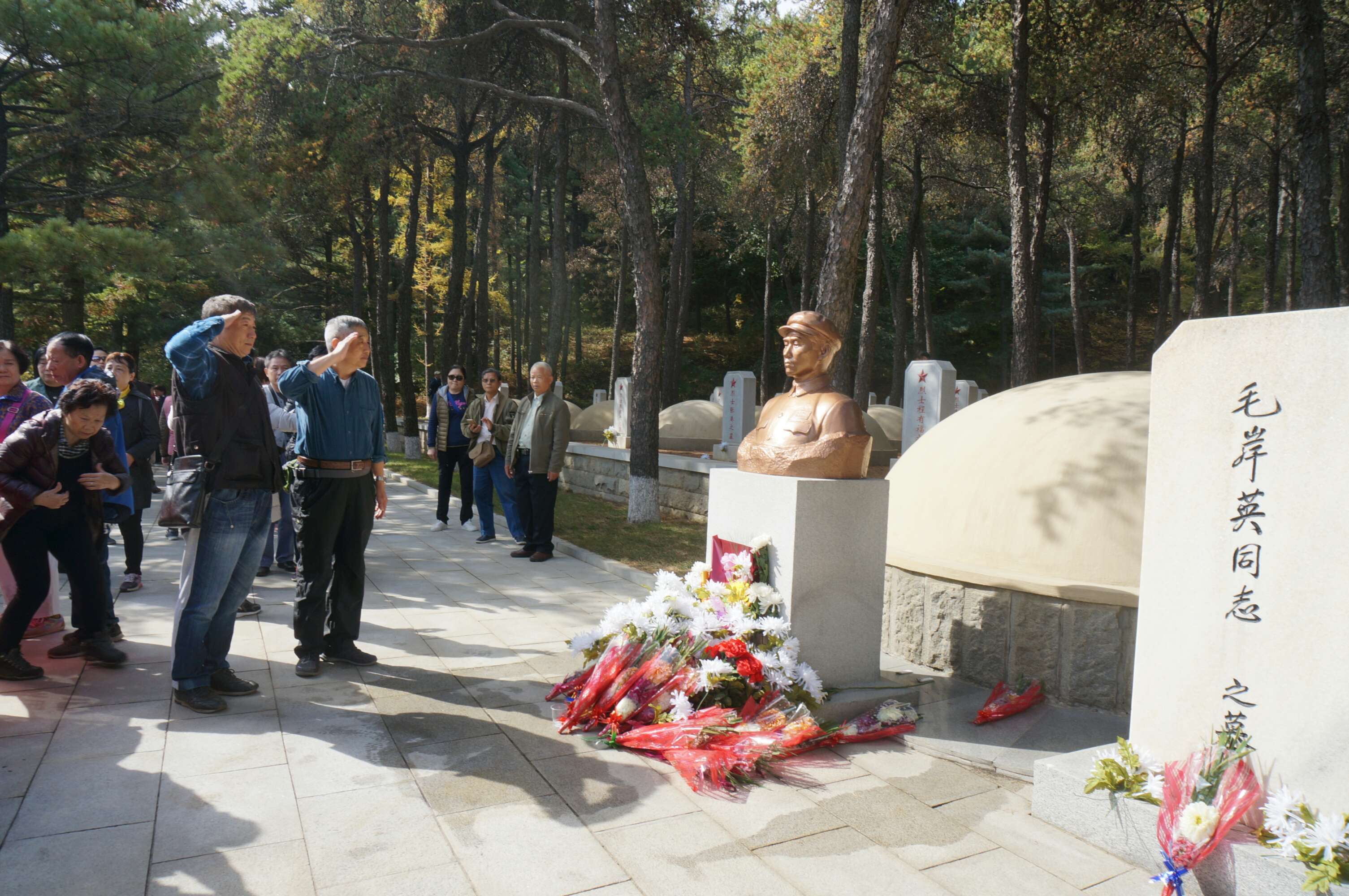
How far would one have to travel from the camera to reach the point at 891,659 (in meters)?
5.52

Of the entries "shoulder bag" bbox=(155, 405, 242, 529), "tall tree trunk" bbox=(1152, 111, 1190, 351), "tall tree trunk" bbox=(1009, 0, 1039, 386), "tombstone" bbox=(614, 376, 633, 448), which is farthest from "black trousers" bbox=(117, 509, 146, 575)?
"tall tree trunk" bbox=(1152, 111, 1190, 351)

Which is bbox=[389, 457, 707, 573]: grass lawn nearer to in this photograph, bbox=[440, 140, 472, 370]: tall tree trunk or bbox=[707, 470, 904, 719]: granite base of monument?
bbox=[707, 470, 904, 719]: granite base of monument

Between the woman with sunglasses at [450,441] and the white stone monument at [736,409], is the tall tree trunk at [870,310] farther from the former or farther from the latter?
the woman with sunglasses at [450,441]

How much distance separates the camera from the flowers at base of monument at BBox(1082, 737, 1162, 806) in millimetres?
3182

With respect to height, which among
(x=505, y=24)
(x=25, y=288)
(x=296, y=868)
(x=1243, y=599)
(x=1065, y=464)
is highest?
(x=505, y=24)

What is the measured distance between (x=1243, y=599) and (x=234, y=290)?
2971cm

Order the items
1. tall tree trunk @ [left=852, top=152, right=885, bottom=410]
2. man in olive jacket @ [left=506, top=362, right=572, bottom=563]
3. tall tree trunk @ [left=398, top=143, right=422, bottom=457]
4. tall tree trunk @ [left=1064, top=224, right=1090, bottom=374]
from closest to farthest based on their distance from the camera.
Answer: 1. man in olive jacket @ [left=506, top=362, right=572, bottom=563]
2. tall tree trunk @ [left=852, top=152, right=885, bottom=410]
3. tall tree trunk @ [left=398, top=143, right=422, bottom=457]
4. tall tree trunk @ [left=1064, top=224, right=1090, bottom=374]

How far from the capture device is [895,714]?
4363mm

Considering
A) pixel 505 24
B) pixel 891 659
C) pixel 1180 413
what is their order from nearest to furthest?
pixel 1180 413
pixel 891 659
pixel 505 24

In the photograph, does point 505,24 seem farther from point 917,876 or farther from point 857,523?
point 917,876

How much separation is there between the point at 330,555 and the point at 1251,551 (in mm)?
4330

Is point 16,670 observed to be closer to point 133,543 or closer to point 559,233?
point 133,543

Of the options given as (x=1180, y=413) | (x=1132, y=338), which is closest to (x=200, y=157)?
(x=1180, y=413)

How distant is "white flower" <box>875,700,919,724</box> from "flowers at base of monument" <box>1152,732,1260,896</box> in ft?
4.39
